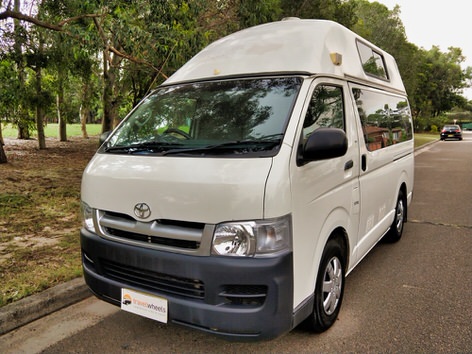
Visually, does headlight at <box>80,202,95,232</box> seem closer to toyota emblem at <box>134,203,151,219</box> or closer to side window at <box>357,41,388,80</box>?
toyota emblem at <box>134,203,151,219</box>

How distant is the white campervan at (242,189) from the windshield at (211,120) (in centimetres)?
1

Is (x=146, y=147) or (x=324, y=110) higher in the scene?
(x=324, y=110)

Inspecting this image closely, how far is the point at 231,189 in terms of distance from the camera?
2.26 m

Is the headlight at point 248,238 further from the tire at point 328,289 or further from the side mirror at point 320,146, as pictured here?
the tire at point 328,289

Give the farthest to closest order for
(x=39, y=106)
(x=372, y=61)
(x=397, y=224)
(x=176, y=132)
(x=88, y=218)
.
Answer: (x=39, y=106)
(x=397, y=224)
(x=372, y=61)
(x=176, y=132)
(x=88, y=218)

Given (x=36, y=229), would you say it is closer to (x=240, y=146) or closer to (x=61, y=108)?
(x=240, y=146)

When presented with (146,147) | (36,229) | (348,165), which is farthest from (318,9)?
(146,147)

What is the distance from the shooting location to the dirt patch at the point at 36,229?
3.80 meters

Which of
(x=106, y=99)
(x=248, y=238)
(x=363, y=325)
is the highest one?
(x=106, y=99)

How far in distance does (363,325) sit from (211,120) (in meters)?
2.07

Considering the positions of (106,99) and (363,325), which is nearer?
(363,325)

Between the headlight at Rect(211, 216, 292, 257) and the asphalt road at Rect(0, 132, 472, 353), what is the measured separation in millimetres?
956

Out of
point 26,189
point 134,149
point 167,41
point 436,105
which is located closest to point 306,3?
point 167,41

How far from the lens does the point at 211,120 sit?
119 inches
